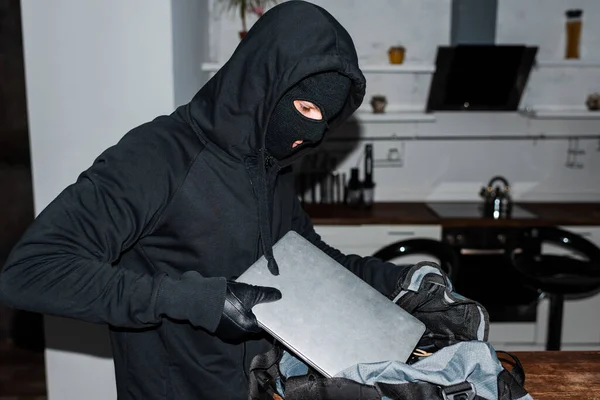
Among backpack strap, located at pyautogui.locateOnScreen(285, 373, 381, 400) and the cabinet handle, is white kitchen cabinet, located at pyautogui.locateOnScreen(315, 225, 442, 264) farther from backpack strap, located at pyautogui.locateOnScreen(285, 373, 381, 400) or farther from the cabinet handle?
backpack strap, located at pyautogui.locateOnScreen(285, 373, 381, 400)

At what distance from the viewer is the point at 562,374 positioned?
5.21 feet

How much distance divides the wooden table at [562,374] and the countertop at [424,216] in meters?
2.14

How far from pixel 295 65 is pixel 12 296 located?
70 cm

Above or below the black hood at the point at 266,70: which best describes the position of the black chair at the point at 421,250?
below

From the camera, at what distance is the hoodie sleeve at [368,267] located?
162 centimetres

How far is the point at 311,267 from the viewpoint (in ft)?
4.67

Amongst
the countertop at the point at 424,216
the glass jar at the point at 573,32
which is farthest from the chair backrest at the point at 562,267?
the glass jar at the point at 573,32

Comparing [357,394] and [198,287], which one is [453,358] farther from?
[198,287]

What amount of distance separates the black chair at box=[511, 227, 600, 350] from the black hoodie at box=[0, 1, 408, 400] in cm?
159

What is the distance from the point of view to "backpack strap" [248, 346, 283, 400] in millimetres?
1314

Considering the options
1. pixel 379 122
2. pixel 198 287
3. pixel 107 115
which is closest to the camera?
pixel 198 287

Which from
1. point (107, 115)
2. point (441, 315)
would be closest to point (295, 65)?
point (441, 315)

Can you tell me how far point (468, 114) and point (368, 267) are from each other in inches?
117

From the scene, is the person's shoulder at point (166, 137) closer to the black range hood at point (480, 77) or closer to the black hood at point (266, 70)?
the black hood at point (266, 70)
